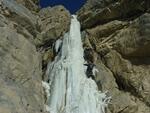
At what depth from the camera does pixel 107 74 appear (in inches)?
853

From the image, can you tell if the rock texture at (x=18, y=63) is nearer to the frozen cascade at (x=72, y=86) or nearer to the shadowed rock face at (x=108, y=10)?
the frozen cascade at (x=72, y=86)

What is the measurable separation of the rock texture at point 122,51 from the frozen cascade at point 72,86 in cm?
55

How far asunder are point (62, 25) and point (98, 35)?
11.8 ft

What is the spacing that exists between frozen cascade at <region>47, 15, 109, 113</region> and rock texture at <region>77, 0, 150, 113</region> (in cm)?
55

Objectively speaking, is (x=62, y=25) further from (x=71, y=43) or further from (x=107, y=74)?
(x=107, y=74)

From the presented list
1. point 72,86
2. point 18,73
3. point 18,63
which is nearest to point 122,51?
point 72,86

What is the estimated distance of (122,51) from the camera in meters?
22.0

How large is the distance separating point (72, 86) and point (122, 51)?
11.9ft

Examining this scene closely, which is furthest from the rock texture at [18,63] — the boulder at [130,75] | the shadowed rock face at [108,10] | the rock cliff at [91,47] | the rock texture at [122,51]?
the shadowed rock face at [108,10]

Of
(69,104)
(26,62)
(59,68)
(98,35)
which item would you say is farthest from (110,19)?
(26,62)

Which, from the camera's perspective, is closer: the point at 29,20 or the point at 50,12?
the point at 29,20

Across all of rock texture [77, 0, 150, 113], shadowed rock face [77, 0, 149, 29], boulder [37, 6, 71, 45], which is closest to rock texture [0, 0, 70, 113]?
rock texture [77, 0, 150, 113]

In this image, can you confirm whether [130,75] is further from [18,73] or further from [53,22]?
[18,73]

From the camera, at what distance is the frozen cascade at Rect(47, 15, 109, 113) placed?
19.5 meters
